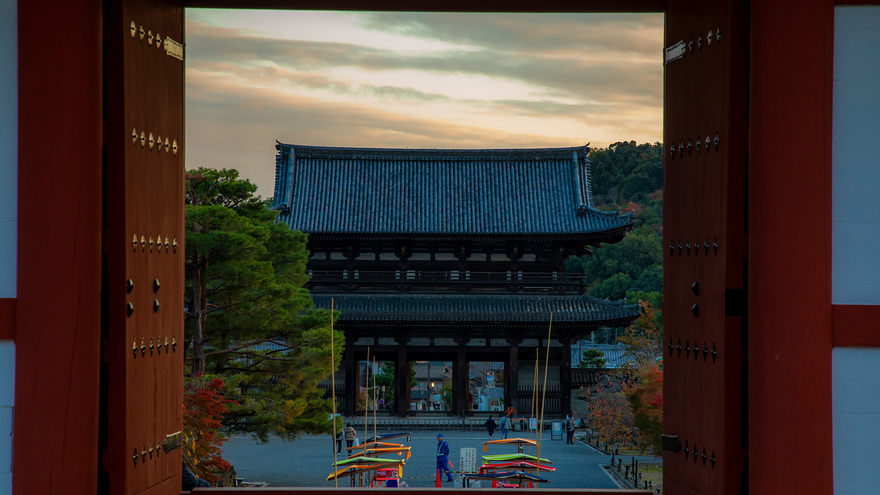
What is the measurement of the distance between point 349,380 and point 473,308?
4.34 metres

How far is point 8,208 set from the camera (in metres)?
2.52

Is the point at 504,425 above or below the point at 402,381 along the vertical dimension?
below

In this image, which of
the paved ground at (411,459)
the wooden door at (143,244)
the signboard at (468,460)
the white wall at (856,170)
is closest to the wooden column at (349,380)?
the paved ground at (411,459)

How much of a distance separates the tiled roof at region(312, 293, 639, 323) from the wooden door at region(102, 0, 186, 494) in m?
18.2

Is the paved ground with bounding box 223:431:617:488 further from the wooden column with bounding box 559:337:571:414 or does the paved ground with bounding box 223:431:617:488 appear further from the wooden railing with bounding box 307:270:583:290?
the wooden railing with bounding box 307:270:583:290

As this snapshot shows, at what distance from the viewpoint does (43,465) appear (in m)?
2.48

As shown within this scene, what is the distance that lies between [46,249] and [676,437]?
247 cm

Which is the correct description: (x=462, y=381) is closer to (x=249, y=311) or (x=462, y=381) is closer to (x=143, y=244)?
(x=249, y=311)

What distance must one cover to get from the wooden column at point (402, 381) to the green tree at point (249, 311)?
23.1 feet

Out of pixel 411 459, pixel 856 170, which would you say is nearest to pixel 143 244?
pixel 856 170

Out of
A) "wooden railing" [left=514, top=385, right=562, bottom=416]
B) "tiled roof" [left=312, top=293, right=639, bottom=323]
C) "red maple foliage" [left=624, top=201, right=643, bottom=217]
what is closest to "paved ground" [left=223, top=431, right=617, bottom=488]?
"wooden railing" [left=514, top=385, right=562, bottom=416]

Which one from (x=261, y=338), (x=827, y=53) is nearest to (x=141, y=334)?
→ (x=827, y=53)

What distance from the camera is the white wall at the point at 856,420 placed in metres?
2.44

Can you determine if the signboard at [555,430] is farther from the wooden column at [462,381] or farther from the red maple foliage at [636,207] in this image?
the red maple foliage at [636,207]
